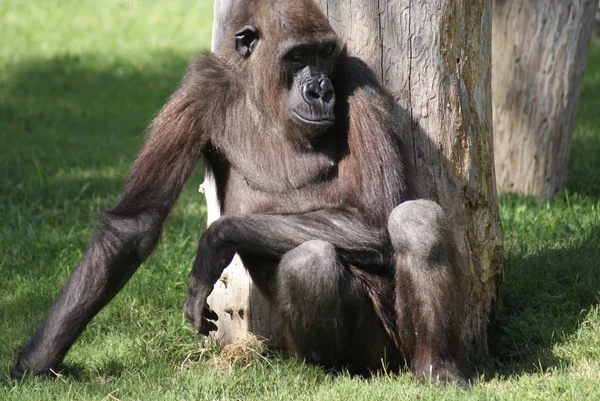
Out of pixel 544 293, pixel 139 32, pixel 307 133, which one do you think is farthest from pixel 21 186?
pixel 139 32

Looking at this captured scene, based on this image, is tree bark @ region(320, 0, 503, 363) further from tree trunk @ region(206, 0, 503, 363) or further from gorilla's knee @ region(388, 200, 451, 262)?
gorilla's knee @ region(388, 200, 451, 262)

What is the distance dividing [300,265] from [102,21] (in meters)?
9.27

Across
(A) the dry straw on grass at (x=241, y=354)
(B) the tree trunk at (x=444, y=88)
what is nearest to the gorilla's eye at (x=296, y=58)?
(B) the tree trunk at (x=444, y=88)

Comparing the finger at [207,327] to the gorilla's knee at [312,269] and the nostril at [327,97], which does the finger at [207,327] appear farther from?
the nostril at [327,97]

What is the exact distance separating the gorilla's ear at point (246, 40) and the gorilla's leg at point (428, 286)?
1.08 meters

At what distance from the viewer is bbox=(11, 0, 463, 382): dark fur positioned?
4082 mm

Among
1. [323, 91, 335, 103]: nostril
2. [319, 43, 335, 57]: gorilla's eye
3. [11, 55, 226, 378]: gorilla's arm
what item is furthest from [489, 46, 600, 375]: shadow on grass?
[11, 55, 226, 378]: gorilla's arm

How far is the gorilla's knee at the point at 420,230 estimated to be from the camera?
402 cm

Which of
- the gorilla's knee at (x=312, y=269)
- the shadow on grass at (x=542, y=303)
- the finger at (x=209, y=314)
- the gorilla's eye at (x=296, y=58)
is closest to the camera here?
the gorilla's knee at (x=312, y=269)

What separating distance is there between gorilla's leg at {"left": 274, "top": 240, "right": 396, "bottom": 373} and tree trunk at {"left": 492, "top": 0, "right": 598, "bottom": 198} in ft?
10.3

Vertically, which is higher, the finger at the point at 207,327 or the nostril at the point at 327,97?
the nostril at the point at 327,97

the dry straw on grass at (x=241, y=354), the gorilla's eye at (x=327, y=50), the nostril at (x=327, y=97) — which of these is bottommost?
the dry straw on grass at (x=241, y=354)

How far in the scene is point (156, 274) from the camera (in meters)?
5.48

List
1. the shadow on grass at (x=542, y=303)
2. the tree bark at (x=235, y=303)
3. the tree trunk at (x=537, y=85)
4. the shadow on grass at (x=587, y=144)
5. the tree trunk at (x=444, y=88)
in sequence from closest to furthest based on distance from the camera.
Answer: the tree trunk at (x=444, y=88)
the shadow on grass at (x=542, y=303)
the tree bark at (x=235, y=303)
the tree trunk at (x=537, y=85)
the shadow on grass at (x=587, y=144)
